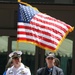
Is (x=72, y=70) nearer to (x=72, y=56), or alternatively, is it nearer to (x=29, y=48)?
(x=72, y=56)

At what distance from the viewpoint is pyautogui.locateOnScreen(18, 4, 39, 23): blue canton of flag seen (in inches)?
331

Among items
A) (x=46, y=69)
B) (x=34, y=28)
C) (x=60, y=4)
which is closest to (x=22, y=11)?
(x=34, y=28)

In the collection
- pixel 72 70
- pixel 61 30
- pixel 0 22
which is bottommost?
pixel 72 70

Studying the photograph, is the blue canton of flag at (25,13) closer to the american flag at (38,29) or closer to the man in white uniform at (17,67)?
the american flag at (38,29)

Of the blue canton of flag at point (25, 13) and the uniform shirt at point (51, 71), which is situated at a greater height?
the blue canton of flag at point (25, 13)

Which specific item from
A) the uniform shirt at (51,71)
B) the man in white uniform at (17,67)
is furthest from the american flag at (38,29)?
the uniform shirt at (51,71)

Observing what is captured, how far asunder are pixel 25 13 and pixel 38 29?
16.4 inches

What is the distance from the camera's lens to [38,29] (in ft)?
27.6

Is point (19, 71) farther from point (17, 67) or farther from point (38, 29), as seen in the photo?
point (38, 29)

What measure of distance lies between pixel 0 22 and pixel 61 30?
583cm

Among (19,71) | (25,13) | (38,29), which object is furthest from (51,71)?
(25,13)

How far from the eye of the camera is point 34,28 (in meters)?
8.39

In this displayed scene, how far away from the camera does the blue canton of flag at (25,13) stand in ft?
27.6

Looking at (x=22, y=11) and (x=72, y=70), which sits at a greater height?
(x=22, y=11)
